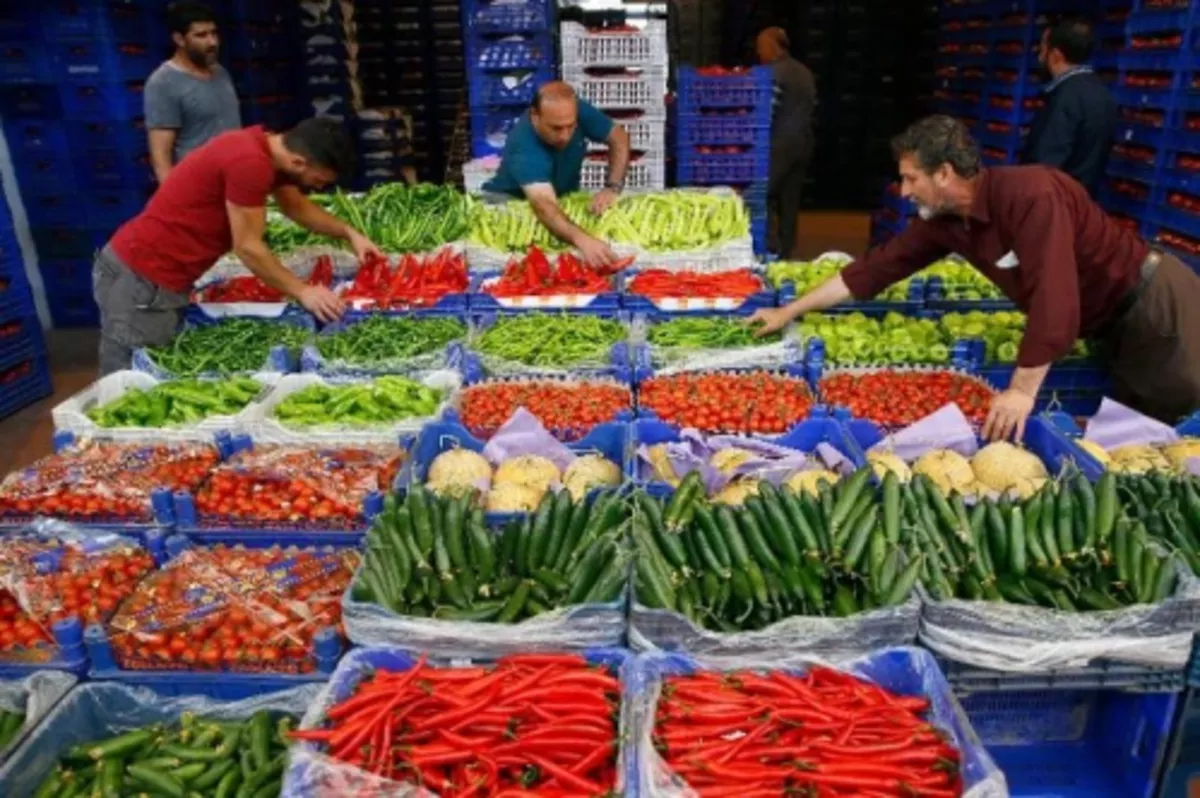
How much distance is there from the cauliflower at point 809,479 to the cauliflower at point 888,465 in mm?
156

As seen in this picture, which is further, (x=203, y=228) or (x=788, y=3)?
(x=788, y=3)

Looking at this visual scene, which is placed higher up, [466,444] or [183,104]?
[183,104]

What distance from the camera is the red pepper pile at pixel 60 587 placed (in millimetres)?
2691

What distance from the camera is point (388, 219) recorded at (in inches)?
224

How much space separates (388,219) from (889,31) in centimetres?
929

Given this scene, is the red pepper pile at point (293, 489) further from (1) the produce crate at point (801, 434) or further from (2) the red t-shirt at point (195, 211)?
(2) the red t-shirt at point (195, 211)

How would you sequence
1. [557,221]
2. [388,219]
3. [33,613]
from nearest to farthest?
[33,613] → [557,221] → [388,219]

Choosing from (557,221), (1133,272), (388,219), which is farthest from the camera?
(388,219)

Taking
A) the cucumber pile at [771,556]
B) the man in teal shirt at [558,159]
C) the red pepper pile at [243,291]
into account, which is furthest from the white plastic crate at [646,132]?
the cucumber pile at [771,556]

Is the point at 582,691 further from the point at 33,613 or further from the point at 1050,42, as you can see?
the point at 1050,42

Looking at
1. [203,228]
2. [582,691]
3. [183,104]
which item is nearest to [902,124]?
[183,104]

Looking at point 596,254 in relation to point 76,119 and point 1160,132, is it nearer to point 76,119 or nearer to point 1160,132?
point 1160,132

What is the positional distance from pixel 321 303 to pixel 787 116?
238 inches

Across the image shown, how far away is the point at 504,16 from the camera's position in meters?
7.60
